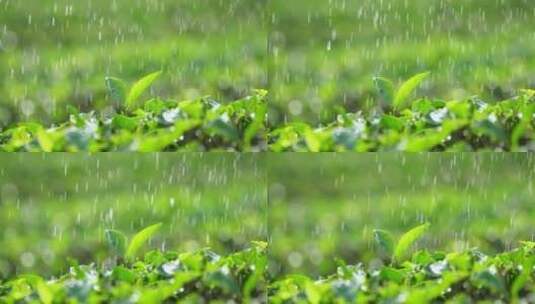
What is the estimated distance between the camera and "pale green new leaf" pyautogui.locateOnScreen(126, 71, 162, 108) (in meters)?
3.89

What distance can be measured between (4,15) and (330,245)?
4.42 feet

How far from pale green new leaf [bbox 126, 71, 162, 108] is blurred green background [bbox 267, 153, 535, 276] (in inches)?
18.9

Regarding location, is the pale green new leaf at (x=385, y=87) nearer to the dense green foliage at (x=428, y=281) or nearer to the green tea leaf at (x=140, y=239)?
the dense green foliage at (x=428, y=281)

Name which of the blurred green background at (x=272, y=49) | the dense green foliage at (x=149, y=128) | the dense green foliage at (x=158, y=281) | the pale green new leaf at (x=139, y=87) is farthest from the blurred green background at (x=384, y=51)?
the dense green foliage at (x=158, y=281)

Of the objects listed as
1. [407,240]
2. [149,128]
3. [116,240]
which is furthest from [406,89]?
[116,240]

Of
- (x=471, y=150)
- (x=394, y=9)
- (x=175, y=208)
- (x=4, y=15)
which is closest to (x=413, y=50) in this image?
(x=394, y=9)

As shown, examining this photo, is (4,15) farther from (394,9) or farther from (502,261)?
(502,261)

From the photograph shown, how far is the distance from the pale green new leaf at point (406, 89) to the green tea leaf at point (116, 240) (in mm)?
1029

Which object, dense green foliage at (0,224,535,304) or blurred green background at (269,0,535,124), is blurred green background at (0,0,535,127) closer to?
blurred green background at (269,0,535,124)

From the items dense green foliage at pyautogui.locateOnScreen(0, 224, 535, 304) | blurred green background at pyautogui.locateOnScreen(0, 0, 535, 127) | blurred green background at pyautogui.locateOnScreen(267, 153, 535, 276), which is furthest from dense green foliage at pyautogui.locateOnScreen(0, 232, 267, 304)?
blurred green background at pyautogui.locateOnScreen(0, 0, 535, 127)

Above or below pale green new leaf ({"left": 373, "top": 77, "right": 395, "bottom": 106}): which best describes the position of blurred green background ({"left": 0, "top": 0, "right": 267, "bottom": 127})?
above

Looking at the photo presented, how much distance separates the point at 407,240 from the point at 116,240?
3.23 ft

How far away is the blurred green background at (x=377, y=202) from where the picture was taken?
390 centimetres

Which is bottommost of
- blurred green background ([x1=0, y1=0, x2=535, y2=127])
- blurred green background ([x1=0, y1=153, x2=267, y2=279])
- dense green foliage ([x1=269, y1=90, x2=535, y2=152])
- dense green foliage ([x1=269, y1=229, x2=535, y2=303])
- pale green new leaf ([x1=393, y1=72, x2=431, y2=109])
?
dense green foliage ([x1=269, y1=229, x2=535, y2=303])
